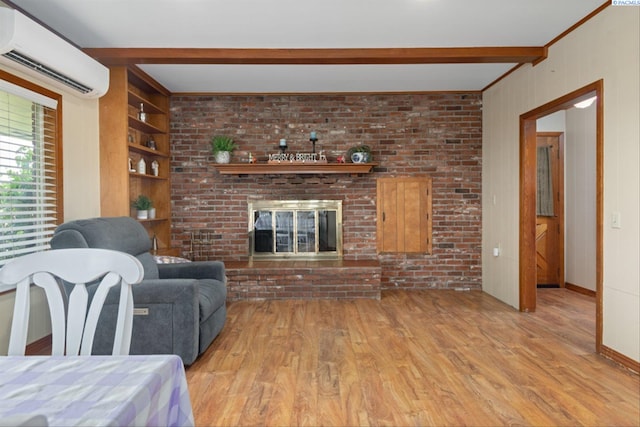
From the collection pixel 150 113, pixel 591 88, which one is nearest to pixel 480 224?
pixel 591 88

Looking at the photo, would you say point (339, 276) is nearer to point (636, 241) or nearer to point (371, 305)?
point (371, 305)

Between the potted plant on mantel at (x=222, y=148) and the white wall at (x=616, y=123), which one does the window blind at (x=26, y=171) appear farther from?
the white wall at (x=616, y=123)

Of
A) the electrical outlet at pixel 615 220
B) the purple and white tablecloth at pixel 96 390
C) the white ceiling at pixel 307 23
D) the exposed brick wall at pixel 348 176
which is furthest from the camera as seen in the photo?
the exposed brick wall at pixel 348 176

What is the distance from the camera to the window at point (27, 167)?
284 cm

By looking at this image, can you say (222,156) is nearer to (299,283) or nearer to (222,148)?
(222,148)

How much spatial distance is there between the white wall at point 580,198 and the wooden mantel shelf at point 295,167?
8.41 feet

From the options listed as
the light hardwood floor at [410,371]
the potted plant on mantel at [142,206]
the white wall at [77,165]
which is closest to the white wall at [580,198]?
the light hardwood floor at [410,371]

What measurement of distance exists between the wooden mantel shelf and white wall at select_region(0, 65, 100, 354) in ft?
4.68

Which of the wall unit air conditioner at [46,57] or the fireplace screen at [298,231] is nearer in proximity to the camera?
the wall unit air conditioner at [46,57]

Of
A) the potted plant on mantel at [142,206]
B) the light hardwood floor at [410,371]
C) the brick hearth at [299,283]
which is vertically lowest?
the light hardwood floor at [410,371]

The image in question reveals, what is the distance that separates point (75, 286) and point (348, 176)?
4.23 meters

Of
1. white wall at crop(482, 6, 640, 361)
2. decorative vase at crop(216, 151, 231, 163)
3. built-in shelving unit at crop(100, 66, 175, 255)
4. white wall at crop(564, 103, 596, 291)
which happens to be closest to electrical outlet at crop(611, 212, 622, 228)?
white wall at crop(482, 6, 640, 361)

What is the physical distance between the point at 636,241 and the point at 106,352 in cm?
344

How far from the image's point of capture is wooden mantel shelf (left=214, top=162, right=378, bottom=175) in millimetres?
4984
